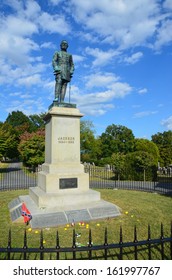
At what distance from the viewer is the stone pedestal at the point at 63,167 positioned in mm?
8930

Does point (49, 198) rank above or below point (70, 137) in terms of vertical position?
below

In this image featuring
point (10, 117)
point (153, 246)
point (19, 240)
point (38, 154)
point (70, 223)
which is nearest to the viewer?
point (153, 246)

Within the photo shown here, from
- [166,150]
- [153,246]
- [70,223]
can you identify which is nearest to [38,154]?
[70,223]

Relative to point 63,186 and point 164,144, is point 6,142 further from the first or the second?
point 164,144

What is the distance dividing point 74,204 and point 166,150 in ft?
155

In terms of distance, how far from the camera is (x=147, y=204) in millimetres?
10789

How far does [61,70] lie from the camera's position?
34.1ft

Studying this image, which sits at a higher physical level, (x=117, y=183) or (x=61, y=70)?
(x=61, y=70)

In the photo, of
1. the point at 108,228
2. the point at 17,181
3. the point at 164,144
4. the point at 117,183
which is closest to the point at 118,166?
the point at 117,183

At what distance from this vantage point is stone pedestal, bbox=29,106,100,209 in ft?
29.3

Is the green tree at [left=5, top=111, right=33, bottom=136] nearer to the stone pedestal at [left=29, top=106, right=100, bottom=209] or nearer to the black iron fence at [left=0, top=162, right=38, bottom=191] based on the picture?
the black iron fence at [left=0, top=162, right=38, bottom=191]

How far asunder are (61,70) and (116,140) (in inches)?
2228

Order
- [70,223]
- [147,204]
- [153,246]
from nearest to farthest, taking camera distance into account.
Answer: [153,246] → [70,223] → [147,204]
